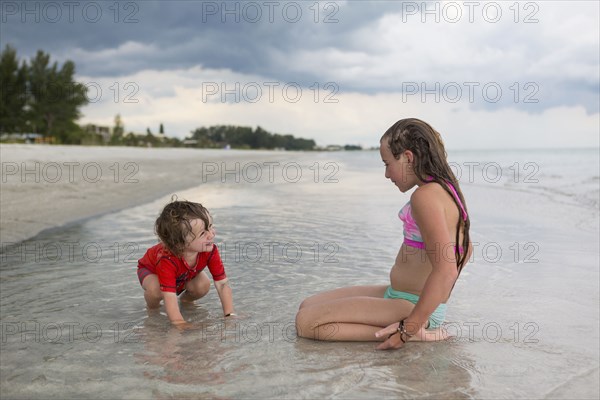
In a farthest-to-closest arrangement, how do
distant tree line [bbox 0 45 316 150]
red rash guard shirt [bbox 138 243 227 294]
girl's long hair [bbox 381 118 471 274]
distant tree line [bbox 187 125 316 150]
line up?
distant tree line [bbox 187 125 316 150] → distant tree line [bbox 0 45 316 150] → red rash guard shirt [bbox 138 243 227 294] → girl's long hair [bbox 381 118 471 274]

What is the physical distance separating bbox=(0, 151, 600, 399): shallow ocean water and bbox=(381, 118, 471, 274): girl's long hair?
70cm

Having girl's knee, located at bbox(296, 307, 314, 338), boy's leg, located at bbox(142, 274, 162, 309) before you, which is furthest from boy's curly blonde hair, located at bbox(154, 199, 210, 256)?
girl's knee, located at bbox(296, 307, 314, 338)

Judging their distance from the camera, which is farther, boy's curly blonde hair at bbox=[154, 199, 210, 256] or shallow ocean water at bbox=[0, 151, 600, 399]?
boy's curly blonde hair at bbox=[154, 199, 210, 256]

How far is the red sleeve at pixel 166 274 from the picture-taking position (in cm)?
339

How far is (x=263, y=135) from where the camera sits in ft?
396

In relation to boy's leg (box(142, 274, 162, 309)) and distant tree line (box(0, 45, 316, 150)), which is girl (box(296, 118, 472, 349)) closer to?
boy's leg (box(142, 274, 162, 309))

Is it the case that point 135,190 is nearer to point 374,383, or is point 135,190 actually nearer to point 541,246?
point 541,246

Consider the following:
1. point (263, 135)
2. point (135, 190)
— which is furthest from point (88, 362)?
point (263, 135)

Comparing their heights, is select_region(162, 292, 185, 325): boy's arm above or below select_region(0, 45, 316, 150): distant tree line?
below

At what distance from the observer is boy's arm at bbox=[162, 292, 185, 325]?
10.9 feet

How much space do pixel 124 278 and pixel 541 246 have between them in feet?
14.5

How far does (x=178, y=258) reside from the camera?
11.6ft

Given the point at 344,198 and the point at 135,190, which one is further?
the point at 135,190

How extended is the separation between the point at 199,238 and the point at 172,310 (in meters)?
0.47
